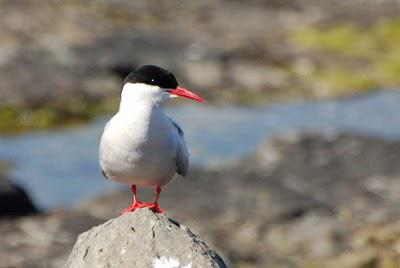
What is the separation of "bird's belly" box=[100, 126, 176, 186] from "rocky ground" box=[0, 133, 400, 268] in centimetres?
819

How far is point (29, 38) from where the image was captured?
35875mm

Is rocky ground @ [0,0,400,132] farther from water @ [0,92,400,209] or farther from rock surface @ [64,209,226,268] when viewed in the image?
rock surface @ [64,209,226,268]

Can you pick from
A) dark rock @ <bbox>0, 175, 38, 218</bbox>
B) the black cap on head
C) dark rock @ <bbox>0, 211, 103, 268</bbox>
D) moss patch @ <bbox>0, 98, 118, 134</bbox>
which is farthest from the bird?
moss patch @ <bbox>0, 98, 118, 134</bbox>

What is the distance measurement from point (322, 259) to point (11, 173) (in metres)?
9.10

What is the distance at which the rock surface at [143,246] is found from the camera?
9281 millimetres

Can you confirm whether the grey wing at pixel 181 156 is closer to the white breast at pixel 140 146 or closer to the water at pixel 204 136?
the white breast at pixel 140 146

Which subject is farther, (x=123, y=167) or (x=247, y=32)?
(x=247, y=32)

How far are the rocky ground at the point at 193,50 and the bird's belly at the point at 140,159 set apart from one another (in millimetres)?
21045

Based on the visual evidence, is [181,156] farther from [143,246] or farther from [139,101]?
[143,246]

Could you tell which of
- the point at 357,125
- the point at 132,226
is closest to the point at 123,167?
the point at 132,226

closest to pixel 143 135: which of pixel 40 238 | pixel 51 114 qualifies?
pixel 40 238

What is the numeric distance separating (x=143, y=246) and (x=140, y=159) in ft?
3.14

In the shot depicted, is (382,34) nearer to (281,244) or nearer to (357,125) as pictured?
(357,125)

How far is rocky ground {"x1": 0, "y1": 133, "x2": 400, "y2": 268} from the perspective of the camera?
1942cm
